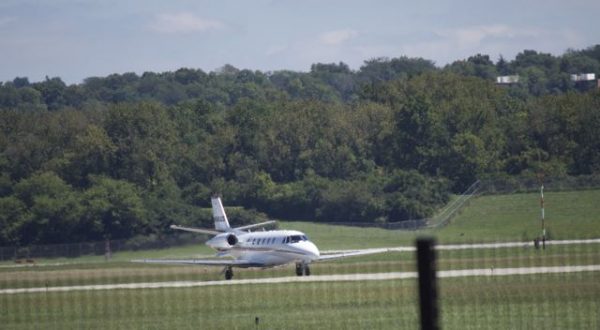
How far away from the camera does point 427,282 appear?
11867mm

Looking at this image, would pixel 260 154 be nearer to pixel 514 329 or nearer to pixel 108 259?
pixel 108 259

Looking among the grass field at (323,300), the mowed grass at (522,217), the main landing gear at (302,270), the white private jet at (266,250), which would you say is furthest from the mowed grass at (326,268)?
the mowed grass at (522,217)

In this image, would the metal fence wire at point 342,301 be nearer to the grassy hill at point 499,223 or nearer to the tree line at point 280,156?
the grassy hill at point 499,223

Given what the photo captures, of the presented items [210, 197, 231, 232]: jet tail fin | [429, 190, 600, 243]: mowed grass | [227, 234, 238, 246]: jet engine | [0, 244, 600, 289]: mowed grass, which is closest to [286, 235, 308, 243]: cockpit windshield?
[0, 244, 600, 289]: mowed grass

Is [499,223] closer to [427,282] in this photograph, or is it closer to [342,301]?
[342,301]

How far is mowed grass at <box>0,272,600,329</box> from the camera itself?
995 inches

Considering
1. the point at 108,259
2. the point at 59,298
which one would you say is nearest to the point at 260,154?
the point at 108,259

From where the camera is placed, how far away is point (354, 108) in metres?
113

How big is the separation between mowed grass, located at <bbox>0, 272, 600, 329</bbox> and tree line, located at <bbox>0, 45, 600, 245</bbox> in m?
44.9

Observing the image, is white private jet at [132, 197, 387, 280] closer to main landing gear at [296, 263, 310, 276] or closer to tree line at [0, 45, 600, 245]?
main landing gear at [296, 263, 310, 276]

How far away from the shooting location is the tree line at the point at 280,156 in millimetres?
83875

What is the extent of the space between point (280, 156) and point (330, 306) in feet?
240

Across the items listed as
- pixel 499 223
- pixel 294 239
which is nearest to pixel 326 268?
pixel 294 239

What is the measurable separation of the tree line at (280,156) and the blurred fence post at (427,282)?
231ft
